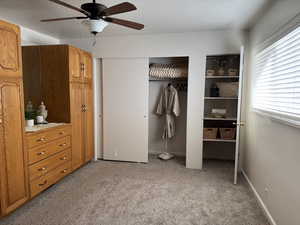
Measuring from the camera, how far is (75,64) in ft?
10.5

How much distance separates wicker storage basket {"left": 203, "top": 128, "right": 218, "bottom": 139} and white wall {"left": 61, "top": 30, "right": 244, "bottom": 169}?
106 mm

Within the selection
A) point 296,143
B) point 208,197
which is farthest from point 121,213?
point 296,143

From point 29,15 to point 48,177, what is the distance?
223 cm

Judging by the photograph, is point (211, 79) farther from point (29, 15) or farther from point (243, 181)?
point (29, 15)

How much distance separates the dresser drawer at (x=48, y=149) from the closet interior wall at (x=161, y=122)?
1793 mm

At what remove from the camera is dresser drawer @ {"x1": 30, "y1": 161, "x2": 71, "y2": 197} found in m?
2.43

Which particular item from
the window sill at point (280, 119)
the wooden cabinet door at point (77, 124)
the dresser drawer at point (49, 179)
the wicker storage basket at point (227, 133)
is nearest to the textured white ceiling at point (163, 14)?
the wooden cabinet door at point (77, 124)

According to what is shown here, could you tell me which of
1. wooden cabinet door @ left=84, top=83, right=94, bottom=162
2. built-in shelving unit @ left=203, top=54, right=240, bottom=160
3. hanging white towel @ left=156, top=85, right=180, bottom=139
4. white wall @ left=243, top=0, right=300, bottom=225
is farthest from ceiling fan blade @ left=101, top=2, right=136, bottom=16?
hanging white towel @ left=156, top=85, right=180, bottom=139

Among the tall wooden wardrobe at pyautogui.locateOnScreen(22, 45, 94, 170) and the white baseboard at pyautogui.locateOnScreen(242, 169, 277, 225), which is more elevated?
the tall wooden wardrobe at pyautogui.locateOnScreen(22, 45, 94, 170)

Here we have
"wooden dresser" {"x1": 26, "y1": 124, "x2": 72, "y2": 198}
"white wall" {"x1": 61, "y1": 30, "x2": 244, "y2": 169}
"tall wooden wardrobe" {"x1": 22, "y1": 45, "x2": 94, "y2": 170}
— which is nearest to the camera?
Result: "wooden dresser" {"x1": 26, "y1": 124, "x2": 72, "y2": 198}

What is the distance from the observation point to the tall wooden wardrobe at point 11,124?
6.54 feet

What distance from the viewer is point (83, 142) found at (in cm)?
354

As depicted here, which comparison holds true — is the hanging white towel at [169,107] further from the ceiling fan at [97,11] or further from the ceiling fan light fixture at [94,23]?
the ceiling fan light fixture at [94,23]

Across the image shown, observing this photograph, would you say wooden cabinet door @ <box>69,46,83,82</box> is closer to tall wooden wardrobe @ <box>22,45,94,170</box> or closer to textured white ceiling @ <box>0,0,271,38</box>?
tall wooden wardrobe @ <box>22,45,94,170</box>
